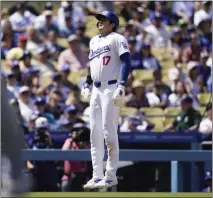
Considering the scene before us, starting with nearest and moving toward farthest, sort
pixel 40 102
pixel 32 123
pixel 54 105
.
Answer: pixel 32 123
pixel 40 102
pixel 54 105

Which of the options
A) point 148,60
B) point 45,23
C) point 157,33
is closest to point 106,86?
point 148,60

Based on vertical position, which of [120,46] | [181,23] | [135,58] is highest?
[181,23]

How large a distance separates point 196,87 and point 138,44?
169 centimetres

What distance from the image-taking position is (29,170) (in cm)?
1257

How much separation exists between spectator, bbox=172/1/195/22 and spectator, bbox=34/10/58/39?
2.63 metres

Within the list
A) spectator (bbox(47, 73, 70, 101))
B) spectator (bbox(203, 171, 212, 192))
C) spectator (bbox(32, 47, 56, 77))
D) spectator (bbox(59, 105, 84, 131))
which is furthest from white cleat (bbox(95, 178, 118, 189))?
spectator (bbox(32, 47, 56, 77))

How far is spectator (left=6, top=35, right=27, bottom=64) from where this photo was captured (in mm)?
17516

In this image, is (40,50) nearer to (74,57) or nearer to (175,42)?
(74,57)

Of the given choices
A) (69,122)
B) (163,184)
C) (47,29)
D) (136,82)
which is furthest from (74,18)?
(163,184)

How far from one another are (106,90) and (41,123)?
434 centimetres

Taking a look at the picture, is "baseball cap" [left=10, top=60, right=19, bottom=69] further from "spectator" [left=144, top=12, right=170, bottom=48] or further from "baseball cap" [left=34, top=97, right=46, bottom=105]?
"spectator" [left=144, top=12, right=170, bottom=48]

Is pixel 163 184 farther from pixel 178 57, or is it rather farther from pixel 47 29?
pixel 47 29

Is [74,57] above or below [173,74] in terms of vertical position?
above

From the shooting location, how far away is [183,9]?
19.7m
